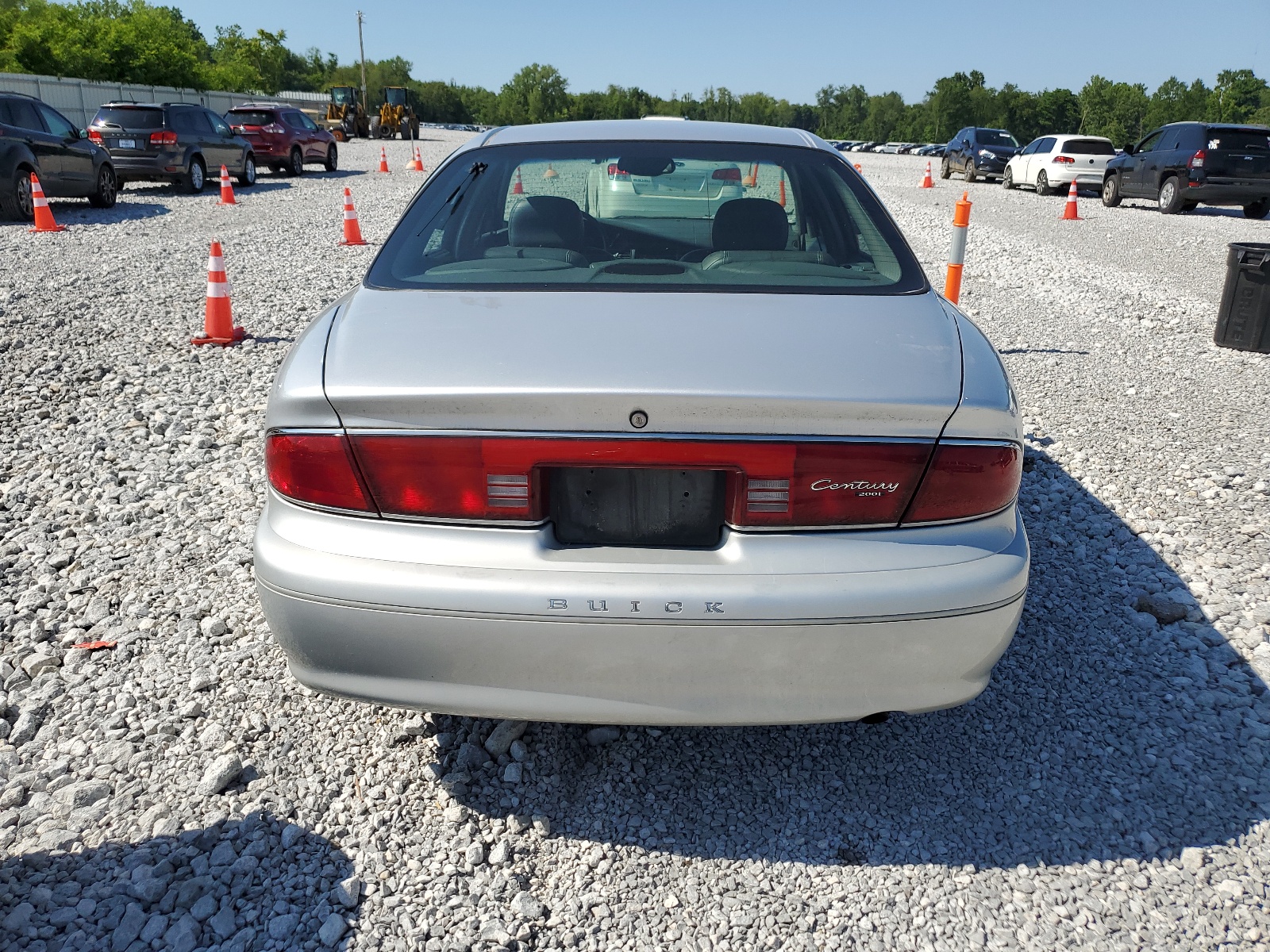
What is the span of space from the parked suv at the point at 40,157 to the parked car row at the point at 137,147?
0.04ft

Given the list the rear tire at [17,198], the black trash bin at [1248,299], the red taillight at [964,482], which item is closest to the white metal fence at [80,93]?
the rear tire at [17,198]

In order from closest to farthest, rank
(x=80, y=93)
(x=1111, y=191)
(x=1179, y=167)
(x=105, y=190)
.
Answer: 1. (x=105, y=190)
2. (x=1179, y=167)
3. (x=1111, y=191)
4. (x=80, y=93)

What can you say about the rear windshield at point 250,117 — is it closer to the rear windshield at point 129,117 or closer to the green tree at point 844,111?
the rear windshield at point 129,117

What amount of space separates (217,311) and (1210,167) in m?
17.6

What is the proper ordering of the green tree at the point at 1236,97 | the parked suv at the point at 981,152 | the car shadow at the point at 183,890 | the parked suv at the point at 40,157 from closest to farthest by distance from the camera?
the car shadow at the point at 183,890 < the parked suv at the point at 40,157 < the parked suv at the point at 981,152 < the green tree at the point at 1236,97

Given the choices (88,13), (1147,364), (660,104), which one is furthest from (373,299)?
(660,104)

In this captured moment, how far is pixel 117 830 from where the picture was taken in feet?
8.14

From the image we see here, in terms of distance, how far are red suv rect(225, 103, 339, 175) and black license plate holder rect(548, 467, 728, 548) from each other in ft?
75.6

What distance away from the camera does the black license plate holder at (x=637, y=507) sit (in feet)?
7.04

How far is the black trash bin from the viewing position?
24.9ft

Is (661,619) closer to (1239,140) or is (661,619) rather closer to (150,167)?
(150,167)

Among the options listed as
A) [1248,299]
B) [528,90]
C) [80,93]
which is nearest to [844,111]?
[528,90]

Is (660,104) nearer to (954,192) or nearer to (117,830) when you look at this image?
(954,192)

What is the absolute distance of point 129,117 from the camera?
16859 millimetres
